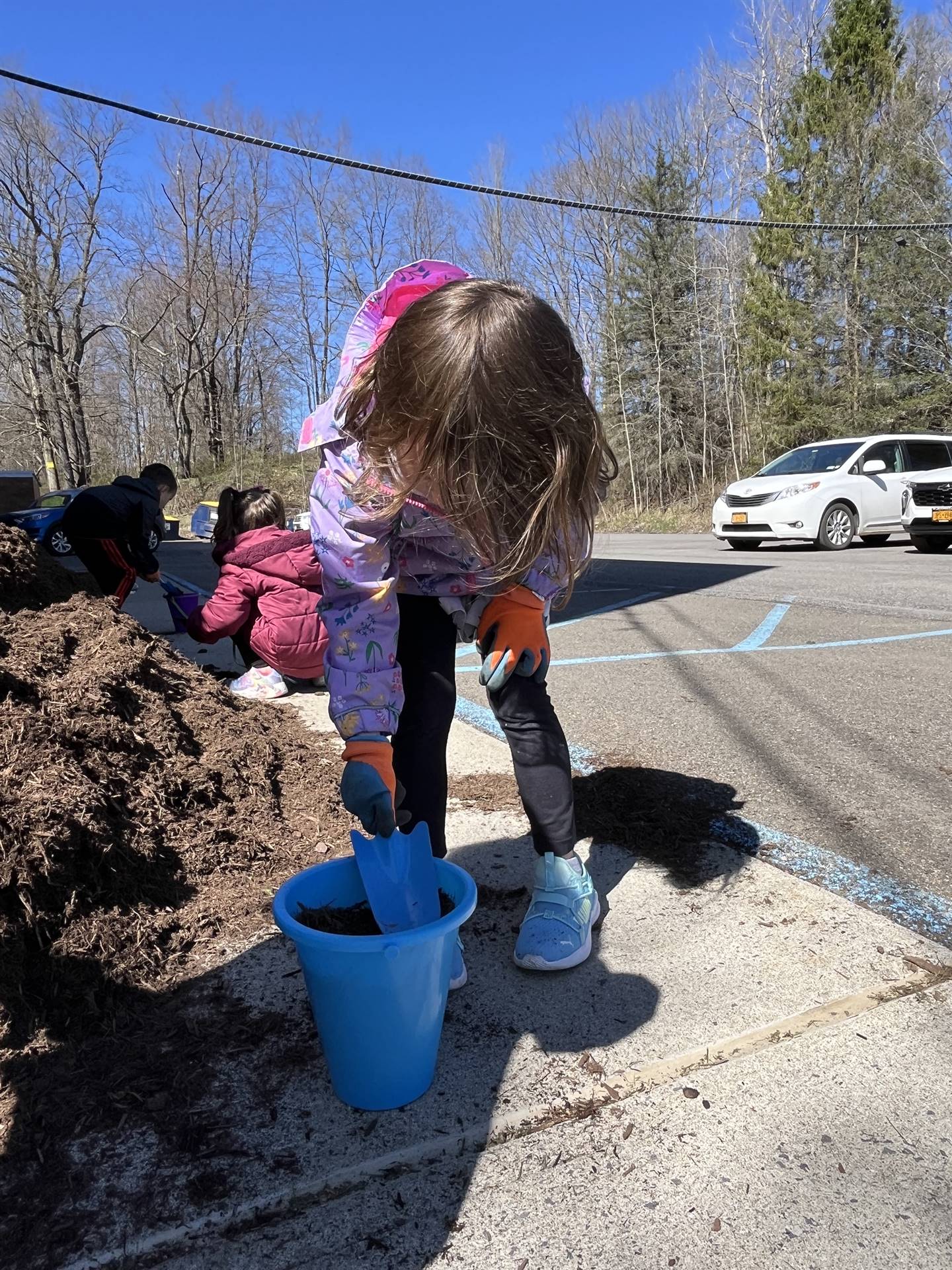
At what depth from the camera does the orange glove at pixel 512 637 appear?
6.47 ft

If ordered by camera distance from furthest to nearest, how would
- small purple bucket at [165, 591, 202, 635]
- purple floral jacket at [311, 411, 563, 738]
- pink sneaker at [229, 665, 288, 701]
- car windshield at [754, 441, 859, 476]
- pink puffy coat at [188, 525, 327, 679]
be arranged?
1. car windshield at [754, 441, 859, 476]
2. small purple bucket at [165, 591, 202, 635]
3. pink sneaker at [229, 665, 288, 701]
4. pink puffy coat at [188, 525, 327, 679]
5. purple floral jacket at [311, 411, 563, 738]

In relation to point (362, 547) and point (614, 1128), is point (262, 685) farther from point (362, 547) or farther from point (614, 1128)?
point (614, 1128)

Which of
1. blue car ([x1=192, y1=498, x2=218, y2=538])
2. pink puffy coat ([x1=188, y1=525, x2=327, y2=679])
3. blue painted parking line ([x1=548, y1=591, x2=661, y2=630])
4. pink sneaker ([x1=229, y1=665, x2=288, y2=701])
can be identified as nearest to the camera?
pink puffy coat ([x1=188, y1=525, x2=327, y2=679])

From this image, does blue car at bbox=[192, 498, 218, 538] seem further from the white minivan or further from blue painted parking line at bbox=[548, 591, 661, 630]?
blue painted parking line at bbox=[548, 591, 661, 630]

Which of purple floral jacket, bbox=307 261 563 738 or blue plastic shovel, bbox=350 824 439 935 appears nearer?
blue plastic shovel, bbox=350 824 439 935

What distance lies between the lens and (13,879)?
1.80 m

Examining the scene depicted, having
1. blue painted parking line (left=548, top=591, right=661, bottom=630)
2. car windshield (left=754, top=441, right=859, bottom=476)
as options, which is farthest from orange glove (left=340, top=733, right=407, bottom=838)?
car windshield (left=754, top=441, right=859, bottom=476)

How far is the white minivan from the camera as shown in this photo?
12.5 m

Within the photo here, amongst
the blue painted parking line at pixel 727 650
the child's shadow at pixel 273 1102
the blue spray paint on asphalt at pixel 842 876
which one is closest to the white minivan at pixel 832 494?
the blue painted parking line at pixel 727 650

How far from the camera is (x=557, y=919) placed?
1.95 m

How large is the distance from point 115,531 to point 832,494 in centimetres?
998

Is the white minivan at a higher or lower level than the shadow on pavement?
higher

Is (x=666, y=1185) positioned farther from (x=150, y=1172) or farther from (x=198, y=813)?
(x=198, y=813)

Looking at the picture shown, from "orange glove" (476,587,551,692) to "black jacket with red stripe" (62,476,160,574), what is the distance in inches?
196
